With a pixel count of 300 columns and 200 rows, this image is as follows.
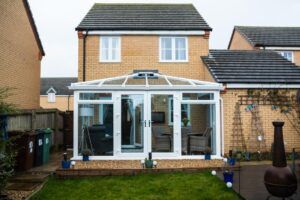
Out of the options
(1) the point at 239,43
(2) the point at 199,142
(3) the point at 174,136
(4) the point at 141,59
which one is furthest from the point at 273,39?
(3) the point at 174,136

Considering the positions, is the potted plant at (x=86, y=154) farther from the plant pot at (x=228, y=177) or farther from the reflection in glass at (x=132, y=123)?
the plant pot at (x=228, y=177)

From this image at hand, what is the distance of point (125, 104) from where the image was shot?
11172 mm

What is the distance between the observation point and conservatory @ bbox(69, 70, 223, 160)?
1097 centimetres

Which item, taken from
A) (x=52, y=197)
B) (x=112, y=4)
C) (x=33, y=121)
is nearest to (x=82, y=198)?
(x=52, y=197)

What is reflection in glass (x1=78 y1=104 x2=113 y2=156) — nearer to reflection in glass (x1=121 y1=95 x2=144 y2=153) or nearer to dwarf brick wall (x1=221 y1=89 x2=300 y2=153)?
reflection in glass (x1=121 y1=95 x2=144 y2=153)

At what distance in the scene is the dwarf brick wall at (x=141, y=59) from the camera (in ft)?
49.7

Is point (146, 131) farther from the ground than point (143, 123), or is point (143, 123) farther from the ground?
point (143, 123)

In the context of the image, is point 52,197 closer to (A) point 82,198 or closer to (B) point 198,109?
(A) point 82,198

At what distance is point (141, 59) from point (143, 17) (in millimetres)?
2789

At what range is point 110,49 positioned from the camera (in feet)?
50.4

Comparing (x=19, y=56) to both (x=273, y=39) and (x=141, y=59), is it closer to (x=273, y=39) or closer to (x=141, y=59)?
(x=141, y=59)

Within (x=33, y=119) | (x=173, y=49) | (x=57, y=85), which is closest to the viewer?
(x=33, y=119)

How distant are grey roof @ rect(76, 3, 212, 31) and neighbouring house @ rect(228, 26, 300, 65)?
633 centimetres

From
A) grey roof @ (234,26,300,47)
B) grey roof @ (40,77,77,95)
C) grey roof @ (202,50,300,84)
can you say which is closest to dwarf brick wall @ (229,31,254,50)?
grey roof @ (234,26,300,47)
